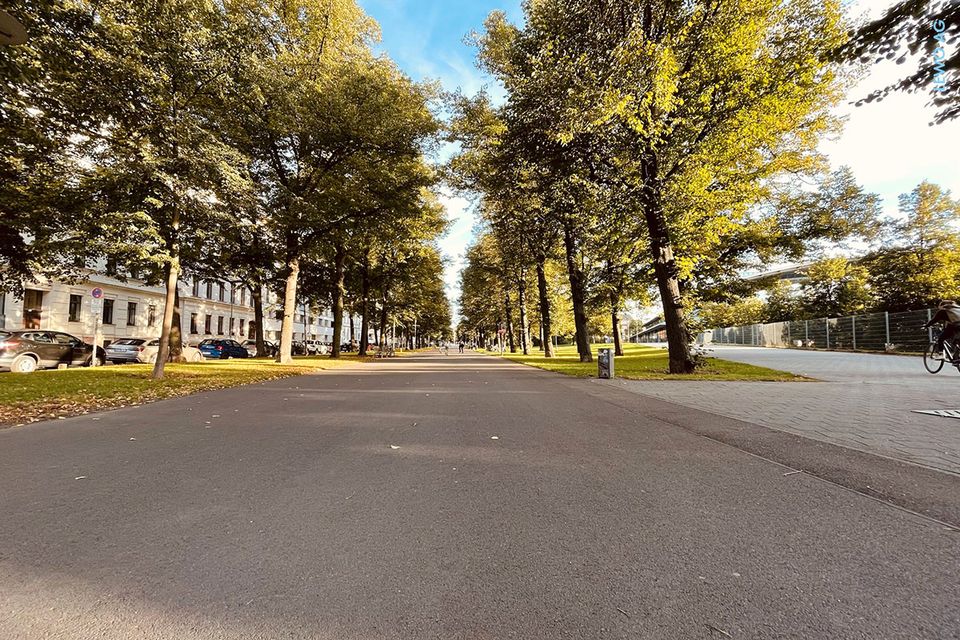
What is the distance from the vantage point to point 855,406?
783 centimetres

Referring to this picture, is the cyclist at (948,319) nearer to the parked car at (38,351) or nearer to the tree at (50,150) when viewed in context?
the tree at (50,150)

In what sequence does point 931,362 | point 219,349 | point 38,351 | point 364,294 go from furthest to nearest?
point 364,294 → point 219,349 → point 38,351 → point 931,362

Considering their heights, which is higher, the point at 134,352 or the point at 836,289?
the point at 836,289

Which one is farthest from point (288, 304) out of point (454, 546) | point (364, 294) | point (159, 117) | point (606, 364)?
point (454, 546)

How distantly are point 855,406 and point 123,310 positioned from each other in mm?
46677

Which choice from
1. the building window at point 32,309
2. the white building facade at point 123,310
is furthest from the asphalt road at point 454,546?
the building window at point 32,309

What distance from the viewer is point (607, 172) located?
1591 cm

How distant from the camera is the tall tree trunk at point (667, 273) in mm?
14734

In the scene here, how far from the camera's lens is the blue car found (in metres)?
32.0

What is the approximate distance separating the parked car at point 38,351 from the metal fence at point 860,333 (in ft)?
86.9

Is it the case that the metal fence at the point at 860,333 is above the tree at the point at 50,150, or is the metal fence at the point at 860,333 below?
below

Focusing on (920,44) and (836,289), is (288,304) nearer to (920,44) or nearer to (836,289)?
(920,44)

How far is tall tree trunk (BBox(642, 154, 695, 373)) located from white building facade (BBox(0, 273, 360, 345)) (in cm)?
2069

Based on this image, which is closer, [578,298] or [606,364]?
[606,364]
